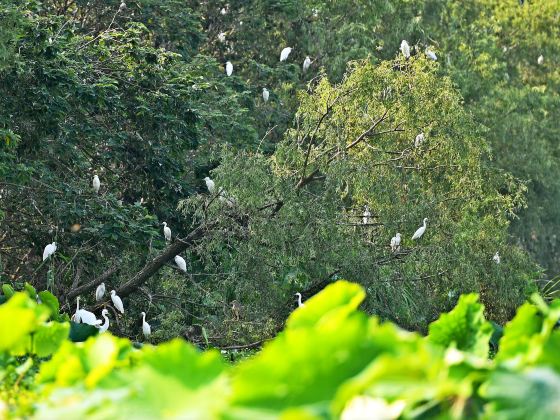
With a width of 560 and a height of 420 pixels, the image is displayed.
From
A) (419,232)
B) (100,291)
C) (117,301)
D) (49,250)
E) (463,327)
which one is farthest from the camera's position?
(100,291)

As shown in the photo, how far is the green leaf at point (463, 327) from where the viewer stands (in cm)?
238

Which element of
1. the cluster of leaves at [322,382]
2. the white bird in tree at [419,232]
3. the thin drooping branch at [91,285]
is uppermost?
the thin drooping branch at [91,285]

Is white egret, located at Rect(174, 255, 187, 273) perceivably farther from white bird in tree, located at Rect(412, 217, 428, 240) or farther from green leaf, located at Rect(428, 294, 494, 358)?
green leaf, located at Rect(428, 294, 494, 358)

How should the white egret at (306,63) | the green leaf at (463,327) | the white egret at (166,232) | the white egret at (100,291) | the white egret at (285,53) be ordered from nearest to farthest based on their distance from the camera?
the green leaf at (463,327) < the white egret at (100,291) < the white egret at (166,232) < the white egret at (285,53) < the white egret at (306,63)

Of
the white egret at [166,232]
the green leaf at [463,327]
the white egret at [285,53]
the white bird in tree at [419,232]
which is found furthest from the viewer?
the white egret at [285,53]

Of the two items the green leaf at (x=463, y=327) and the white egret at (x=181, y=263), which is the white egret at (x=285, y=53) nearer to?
the white egret at (x=181, y=263)

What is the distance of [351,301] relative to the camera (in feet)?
6.81

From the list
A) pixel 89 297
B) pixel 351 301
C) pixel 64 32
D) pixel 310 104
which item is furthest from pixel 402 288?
pixel 351 301

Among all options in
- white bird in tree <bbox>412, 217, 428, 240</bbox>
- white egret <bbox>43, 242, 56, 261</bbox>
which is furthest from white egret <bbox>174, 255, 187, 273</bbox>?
white bird in tree <bbox>412, 217, 428, 240</bbox>

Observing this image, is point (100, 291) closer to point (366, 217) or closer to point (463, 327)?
point (366, 217)

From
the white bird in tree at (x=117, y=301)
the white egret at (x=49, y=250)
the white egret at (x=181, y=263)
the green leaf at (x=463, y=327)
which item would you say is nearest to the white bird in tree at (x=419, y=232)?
the white egret at (x=181, y=263)

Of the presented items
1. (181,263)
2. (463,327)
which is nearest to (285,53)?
(181,263)

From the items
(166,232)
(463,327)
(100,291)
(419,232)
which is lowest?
(463,327)

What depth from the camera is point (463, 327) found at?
7.86 ft
